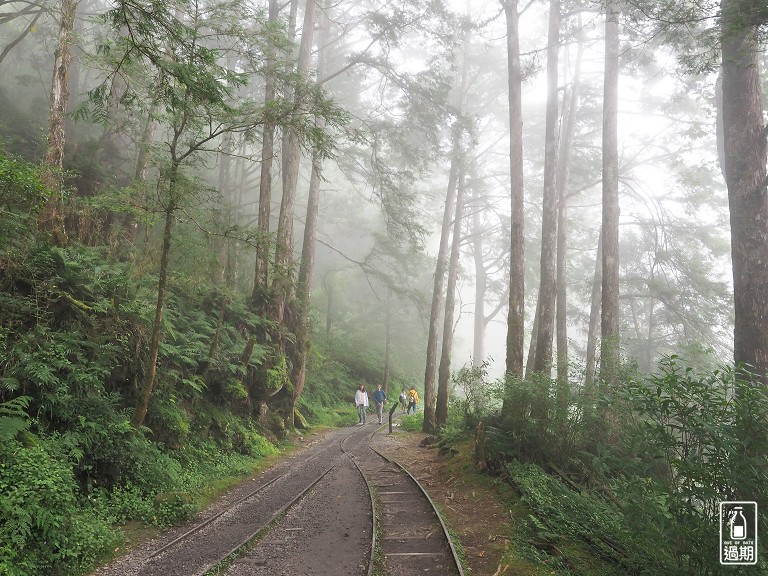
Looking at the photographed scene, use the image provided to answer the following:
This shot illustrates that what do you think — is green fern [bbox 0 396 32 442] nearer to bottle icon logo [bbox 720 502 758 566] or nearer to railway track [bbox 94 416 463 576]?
railway track [bbox 94 416 463 576]

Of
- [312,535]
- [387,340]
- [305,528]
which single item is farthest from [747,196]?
[387,340]

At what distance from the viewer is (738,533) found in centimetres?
375

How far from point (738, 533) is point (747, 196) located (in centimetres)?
561

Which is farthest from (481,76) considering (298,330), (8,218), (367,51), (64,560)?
(64,560)

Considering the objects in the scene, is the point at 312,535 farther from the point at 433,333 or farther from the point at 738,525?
the point at 433,333

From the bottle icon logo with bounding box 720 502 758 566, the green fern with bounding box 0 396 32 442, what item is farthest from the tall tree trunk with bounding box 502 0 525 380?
the green fern with bounding box 0 396 32 442

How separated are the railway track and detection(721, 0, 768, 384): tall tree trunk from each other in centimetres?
552

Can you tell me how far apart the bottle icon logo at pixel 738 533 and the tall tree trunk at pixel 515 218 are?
7492mm

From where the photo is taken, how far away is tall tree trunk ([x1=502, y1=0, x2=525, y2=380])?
1157 centimetres

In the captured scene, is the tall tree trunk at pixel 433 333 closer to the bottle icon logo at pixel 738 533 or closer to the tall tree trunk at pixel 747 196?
the tall tree trunk at pixel 747 196

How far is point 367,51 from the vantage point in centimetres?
1489

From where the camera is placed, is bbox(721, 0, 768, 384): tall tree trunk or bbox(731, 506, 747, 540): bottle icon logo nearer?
bbox(731, 506, 747, 540): bottle icon logo

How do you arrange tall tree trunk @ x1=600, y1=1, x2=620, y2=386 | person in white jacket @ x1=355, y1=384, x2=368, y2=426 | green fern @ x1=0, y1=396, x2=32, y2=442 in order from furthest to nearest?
1. person in white jacket @ x1=355, y1=384, x2=368, y2=426
2. tall tree trunk @ x1=600, y1=1, x2=620, y2=386
3. green fern @ x1=0, y1=396, x2=32, y2=442

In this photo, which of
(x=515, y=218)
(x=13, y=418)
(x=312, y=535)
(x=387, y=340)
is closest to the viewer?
(x=13, y=418)
